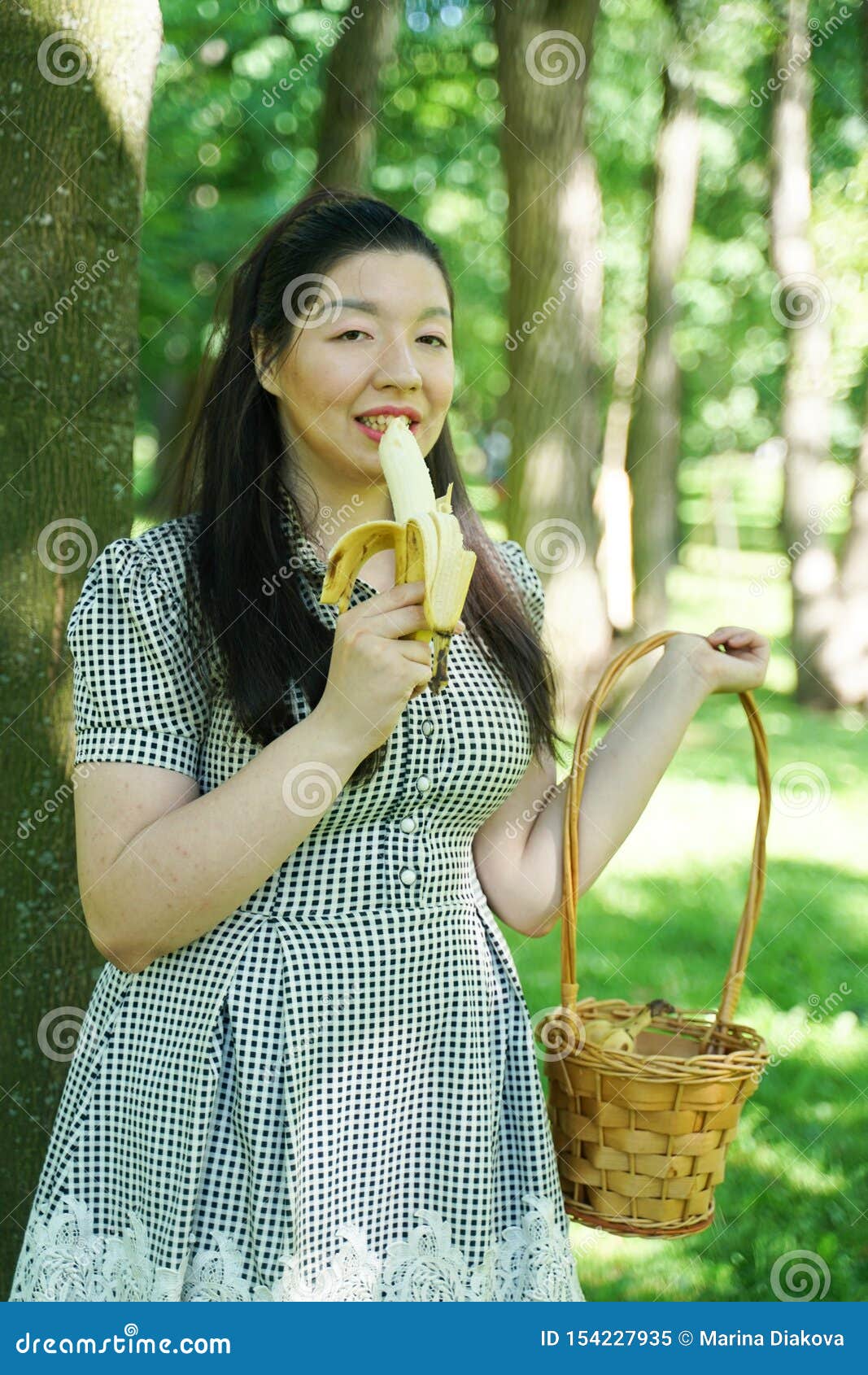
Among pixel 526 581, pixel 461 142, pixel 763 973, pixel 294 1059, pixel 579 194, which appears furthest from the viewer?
pixel 461 142

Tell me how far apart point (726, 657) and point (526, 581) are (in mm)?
426

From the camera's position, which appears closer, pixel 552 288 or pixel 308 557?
pixel 308 557

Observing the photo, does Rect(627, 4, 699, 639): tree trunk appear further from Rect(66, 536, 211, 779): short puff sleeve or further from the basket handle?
Rect(66, 536, 211, 779): short puff sleeve

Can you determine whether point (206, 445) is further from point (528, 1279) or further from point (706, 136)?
point (706, 136)

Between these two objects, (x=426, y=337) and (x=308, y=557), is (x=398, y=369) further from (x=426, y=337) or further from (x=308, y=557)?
(x=308, y=557)

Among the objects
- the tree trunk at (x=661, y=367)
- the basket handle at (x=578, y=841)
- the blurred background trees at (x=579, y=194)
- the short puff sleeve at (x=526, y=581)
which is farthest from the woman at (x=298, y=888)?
the tree trunk at (x=661, y=367)

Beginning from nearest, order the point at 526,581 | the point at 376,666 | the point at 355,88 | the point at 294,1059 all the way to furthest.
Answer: the point at 376,666 < the point at 294,1059 < the point at 526,581 < the point at 355,88

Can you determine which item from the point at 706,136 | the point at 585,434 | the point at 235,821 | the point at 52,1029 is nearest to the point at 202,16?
the point at 585,434

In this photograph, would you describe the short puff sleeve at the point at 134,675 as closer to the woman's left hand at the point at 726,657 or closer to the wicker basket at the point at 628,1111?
the wicker basket at the point at 628,1111

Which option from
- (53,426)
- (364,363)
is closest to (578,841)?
(364,363)

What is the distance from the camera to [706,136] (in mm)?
17562

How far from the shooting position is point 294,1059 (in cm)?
210

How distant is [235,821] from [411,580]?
0.43 m

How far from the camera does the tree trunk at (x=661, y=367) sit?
1357 centimetres
